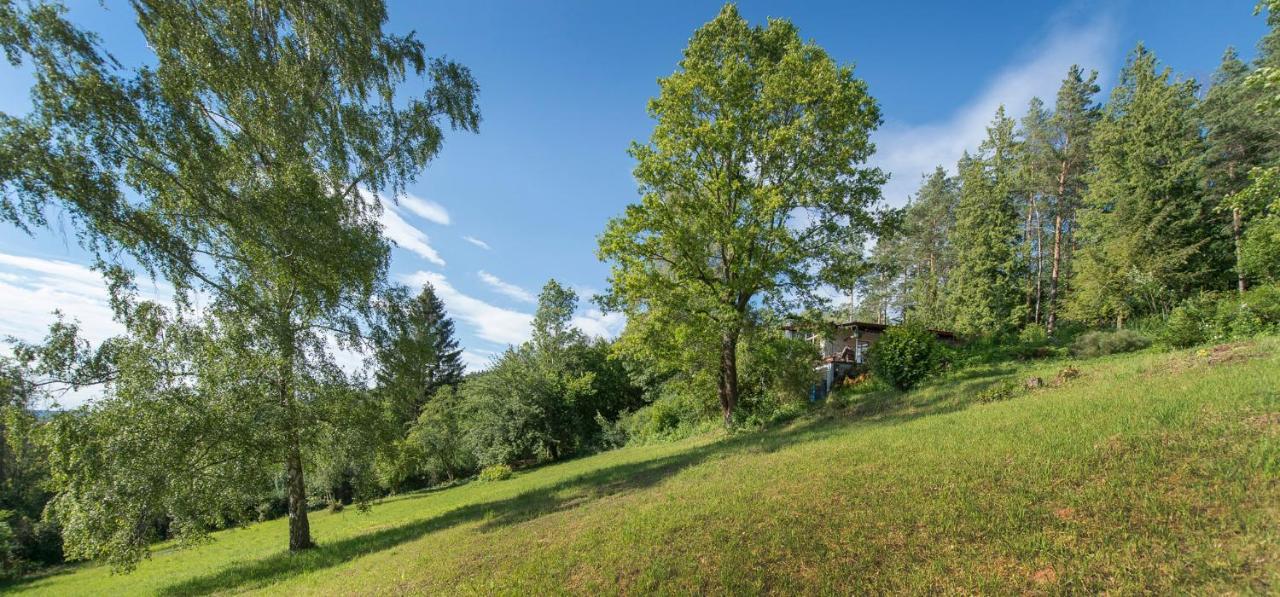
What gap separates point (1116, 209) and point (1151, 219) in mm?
1666

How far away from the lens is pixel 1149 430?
670 centimetres

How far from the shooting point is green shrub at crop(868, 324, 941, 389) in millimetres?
17219

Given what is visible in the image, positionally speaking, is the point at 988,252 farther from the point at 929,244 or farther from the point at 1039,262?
the point at 929,244

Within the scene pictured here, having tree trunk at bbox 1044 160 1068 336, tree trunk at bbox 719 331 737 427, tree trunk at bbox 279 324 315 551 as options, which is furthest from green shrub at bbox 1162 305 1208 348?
tree trunk at bbox 279 324 315 551

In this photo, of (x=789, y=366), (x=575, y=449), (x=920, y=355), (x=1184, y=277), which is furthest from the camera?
(x=575, y=449)

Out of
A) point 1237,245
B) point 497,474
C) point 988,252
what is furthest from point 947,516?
point 988,252

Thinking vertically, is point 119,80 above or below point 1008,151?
below

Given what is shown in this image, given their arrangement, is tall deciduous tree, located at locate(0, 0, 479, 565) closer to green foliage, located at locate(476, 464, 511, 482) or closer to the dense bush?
green foliage, located at locate(476, 464, 511, 482)

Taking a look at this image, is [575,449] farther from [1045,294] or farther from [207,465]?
[1045,294]

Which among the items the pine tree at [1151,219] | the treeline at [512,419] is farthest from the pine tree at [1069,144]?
the treeline at [512,419]

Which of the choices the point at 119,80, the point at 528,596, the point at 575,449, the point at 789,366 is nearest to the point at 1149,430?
the point at 528,596

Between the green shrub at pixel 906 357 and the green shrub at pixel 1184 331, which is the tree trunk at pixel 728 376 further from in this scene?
the green shrub at pixel 1184 331

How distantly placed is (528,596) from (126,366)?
9.31 metres

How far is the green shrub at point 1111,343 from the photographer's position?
53.6 ft
